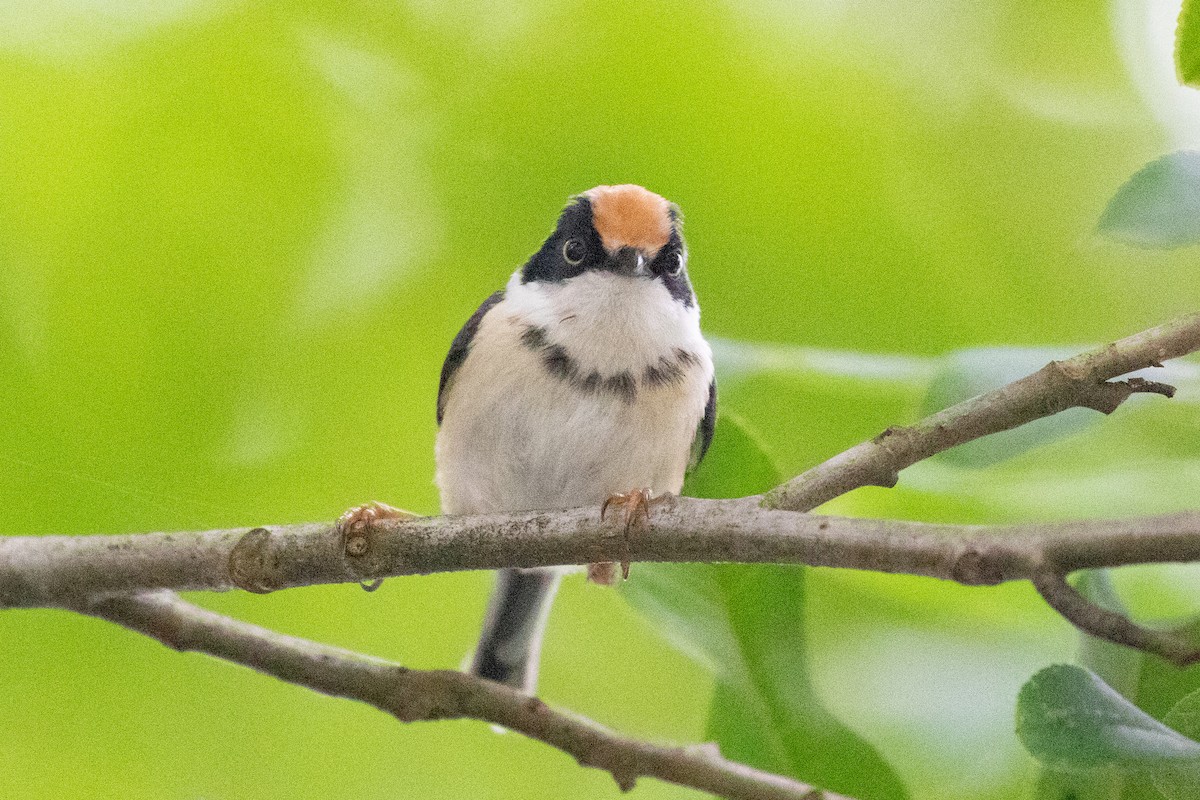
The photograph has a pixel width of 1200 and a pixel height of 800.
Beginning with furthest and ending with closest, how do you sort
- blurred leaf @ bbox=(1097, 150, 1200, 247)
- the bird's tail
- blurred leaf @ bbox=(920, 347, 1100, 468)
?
the bird's tail → blurred leaf @ bbox=(920, 347, 1100, 468) → blurred leaf @ bbox=(1097, 150, 1200, 247)

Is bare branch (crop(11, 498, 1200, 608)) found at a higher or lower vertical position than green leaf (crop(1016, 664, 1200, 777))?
higher

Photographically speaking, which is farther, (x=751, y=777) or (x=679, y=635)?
(x=679, y=635)

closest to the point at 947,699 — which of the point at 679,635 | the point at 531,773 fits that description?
the point at 679,635

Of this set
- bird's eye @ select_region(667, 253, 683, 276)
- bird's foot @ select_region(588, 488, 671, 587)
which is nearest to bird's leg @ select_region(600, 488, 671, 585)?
bird's foot @ select_region(588, 488, 671, 587)

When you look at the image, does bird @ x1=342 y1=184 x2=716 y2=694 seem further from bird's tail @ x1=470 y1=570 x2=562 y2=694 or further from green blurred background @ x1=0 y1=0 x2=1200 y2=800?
bird's tail @ x1=470 y1=570 x2=562 y2=694

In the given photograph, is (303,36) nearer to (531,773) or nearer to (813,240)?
(813,240)

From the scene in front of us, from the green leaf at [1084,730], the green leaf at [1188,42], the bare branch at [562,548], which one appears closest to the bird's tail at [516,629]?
the bare branch at [562,548]
